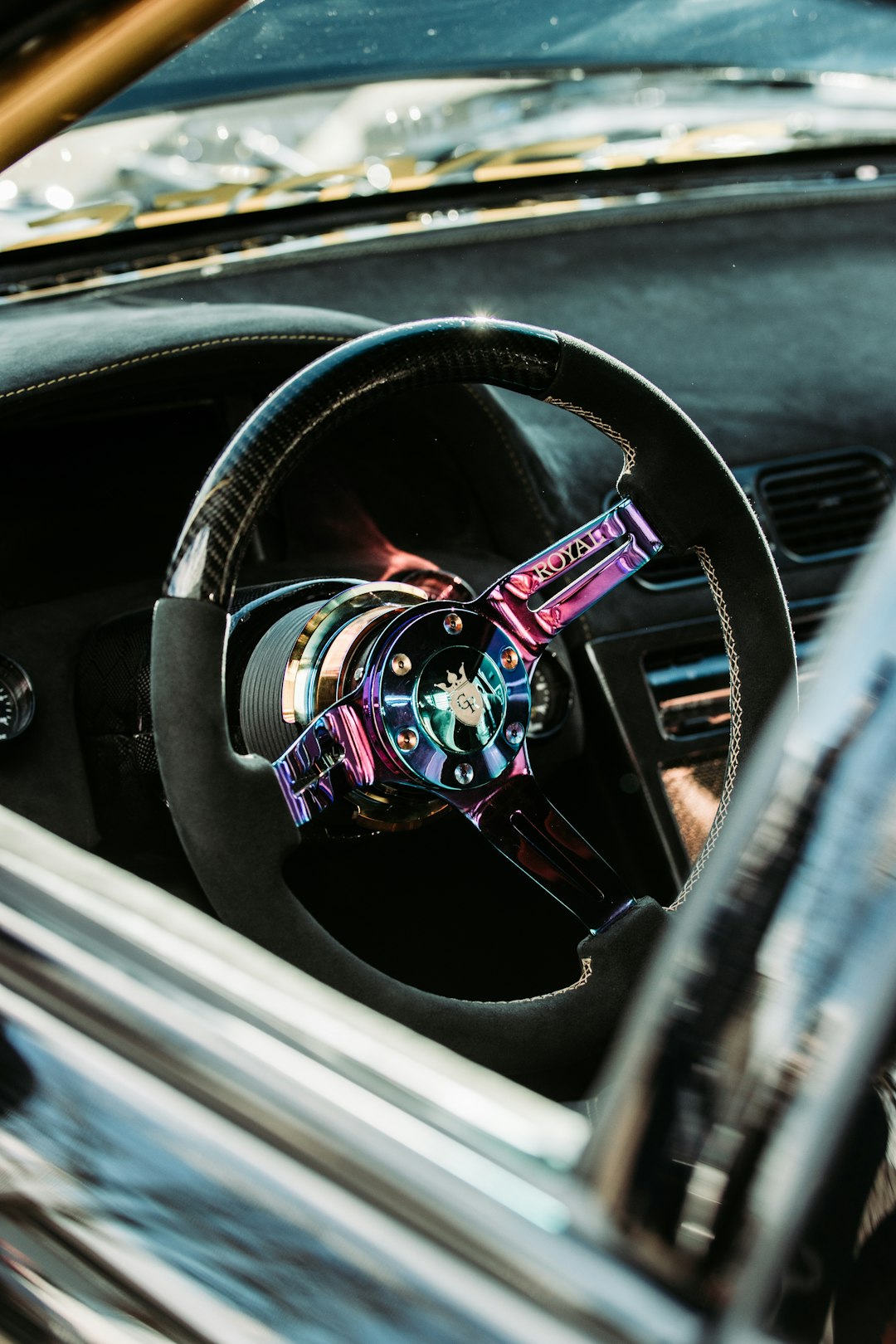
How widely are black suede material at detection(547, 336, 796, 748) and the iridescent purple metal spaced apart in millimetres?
35

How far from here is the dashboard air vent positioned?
2285mm

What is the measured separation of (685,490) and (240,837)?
610mm

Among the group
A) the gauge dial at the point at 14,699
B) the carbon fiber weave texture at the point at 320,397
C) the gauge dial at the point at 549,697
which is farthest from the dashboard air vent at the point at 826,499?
the gauge dial at the point at 14,699

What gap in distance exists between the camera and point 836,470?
234cm

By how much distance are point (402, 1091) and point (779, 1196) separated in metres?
0.22

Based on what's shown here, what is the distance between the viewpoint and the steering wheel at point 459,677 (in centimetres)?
119

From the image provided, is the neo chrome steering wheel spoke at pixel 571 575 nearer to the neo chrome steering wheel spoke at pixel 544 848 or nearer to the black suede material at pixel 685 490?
the black suede material at pixel 685 490

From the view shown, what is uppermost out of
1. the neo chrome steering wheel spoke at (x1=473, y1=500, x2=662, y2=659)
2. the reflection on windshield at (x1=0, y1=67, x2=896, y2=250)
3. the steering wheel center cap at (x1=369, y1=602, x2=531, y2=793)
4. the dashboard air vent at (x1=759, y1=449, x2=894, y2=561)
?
the reflection on windshield at (x1=0, y1=67, x2=896, y2=250)

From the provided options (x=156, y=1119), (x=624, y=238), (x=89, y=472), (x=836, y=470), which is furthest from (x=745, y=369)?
(x=156, y=1119)

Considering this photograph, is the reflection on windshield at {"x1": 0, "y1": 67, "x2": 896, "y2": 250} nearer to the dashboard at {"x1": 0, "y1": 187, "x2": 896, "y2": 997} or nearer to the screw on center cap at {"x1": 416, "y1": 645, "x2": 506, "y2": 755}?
the dashboard at {"x1": 0, "y1": 187, "x2": 896, "y2": 997}

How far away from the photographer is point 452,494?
83.4 inches

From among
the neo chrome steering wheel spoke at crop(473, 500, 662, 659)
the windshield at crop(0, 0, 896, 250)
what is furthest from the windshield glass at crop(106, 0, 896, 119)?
the neo chrome steering wheel spoke at crop(473, 500, 662, 659)

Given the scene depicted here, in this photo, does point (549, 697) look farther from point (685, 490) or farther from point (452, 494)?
point (685, 490)

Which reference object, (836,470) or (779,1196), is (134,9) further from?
(836,470)
